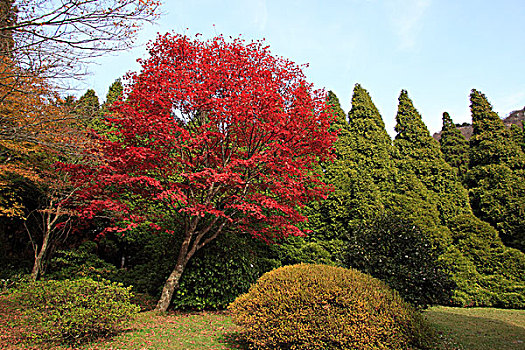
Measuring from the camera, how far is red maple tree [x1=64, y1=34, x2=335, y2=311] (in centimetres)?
624

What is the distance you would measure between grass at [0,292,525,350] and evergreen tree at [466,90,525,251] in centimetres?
344

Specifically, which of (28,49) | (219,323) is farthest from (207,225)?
(28,49)

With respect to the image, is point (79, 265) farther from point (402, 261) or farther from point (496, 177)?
point (496, 177)

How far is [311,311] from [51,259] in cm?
886

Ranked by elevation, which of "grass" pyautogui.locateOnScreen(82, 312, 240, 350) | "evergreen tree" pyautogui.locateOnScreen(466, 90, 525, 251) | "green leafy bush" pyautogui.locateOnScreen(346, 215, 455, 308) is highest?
"evergreen tree" pyautogui.locateOnScreen(466, 90, 525, 251)

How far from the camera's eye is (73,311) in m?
4.37

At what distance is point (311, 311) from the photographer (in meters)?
4.09

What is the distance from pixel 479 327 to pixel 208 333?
19.0 feet

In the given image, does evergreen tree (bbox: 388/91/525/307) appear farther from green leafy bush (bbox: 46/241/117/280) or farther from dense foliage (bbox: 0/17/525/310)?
green leafy bush (bbox: 46/241/117/280)

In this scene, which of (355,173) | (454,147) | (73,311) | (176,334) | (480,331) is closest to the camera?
(73,311)

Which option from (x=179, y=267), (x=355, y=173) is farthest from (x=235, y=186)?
(x=355, y=173)

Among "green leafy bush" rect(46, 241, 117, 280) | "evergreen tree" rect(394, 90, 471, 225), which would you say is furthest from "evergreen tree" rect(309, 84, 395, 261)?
"green leafy bush" rect(46, 241, 117, 280)

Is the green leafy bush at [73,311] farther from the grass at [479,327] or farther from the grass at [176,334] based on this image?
the grass at [479,327]

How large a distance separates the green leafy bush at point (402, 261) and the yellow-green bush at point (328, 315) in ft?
4.06
